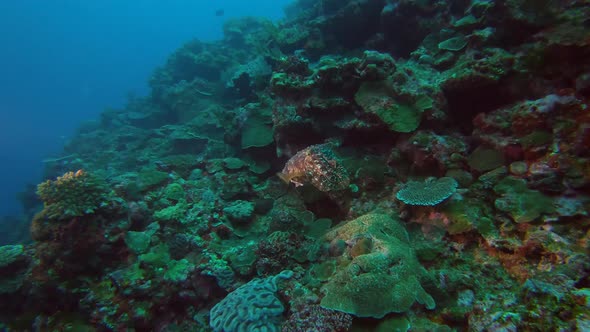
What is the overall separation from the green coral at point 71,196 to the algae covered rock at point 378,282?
4031 millimetres

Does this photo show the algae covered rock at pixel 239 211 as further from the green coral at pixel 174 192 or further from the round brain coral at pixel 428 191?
the round brain coral at pixel 428 191

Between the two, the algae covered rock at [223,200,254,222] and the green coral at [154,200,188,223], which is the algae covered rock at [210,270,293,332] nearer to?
the algae covered rock at [223,200,254,222]

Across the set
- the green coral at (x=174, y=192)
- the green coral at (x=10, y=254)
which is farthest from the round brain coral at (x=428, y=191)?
the green coral at (x=10, y=254)

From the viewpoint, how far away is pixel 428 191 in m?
4.06

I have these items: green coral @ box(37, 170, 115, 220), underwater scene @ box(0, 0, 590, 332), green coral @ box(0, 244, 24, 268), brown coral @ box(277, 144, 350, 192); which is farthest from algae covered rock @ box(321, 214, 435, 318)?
green coral @ box(0, 244, 24, 268)

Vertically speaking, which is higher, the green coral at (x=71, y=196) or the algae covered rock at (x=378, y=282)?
the green coral at (x=71, y=196)

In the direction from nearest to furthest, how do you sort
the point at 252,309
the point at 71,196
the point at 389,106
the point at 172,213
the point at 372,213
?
1. the point at 252,309
2. the point at 372,213
3. the point at 71,196
4. the point at 389,106
5. the point at 172,213

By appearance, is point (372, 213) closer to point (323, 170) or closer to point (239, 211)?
point (323, 170)

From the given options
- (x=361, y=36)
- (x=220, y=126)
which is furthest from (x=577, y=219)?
(x=220, y=126)

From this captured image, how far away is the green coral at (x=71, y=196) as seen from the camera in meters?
4.42

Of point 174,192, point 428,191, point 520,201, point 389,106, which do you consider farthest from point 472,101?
point 174,192

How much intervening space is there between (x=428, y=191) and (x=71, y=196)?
555cm

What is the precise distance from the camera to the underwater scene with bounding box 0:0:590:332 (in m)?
3.00

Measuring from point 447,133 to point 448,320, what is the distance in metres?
3.12
